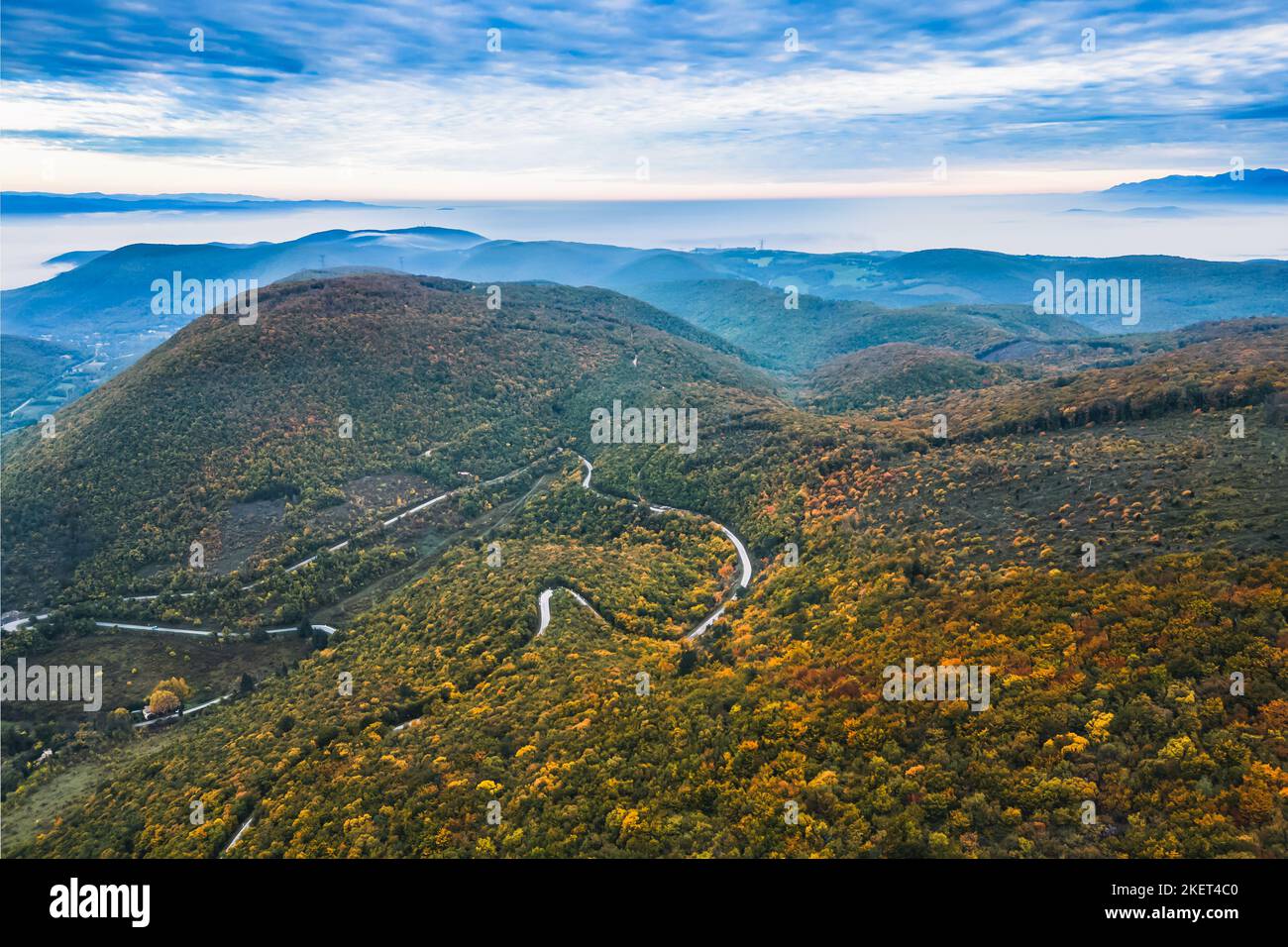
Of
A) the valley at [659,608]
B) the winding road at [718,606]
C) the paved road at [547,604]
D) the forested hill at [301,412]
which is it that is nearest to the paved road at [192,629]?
the valley at [659,608]

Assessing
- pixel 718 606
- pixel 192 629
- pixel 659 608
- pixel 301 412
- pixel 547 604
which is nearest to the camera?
pixel 659 608

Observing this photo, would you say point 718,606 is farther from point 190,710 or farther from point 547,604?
point 190,710

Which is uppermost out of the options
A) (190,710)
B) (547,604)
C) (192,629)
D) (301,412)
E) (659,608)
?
(301,412)

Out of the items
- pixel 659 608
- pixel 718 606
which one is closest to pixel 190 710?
pixel 659 608

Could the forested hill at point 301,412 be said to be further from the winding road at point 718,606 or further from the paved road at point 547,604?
the paved road at point 547,604

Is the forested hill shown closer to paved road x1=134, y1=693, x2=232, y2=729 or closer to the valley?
the valley

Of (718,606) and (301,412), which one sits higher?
(301,412)

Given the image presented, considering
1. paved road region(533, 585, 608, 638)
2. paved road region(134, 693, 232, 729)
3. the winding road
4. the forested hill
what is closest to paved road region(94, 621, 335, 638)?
the forested hill

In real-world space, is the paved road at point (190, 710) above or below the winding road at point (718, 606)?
below

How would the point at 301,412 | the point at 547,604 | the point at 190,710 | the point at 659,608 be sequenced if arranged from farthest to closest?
1. the point at 301,412
2. the point at 190,710
3. the point at 547,604
4. the point at 659,608
